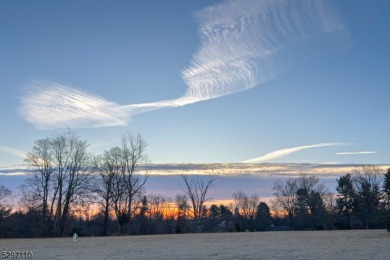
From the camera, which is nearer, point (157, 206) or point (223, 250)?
point (223, 250)

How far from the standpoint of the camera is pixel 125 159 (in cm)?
Answer: 5691

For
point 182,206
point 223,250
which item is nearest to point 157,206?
point 182,206

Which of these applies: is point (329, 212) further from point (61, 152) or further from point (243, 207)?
point (61, 152)

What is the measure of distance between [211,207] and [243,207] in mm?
10239

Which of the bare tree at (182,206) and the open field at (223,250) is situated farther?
the bare tree at (182,206)

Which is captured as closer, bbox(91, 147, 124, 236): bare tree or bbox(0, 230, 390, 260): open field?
bbox(0, 230, 390, 260): open field

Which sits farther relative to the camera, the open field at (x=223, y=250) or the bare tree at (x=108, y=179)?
the bare tree at (x=108, y=179)

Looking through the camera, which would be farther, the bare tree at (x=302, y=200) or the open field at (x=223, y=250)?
the bare tree at (x=302, y=200)

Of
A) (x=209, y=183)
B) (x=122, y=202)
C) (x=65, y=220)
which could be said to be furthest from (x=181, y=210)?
(x=65, y=220)

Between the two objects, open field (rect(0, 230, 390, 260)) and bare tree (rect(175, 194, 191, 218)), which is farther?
bare tree (rect(175, 194, 191, 218))

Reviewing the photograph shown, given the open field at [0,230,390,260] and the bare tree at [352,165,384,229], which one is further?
the bare tree at [352,165,384,229]

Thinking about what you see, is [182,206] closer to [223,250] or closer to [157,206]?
[157,206]

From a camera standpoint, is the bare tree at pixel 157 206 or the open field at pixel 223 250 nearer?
the open field at pixel 223 250

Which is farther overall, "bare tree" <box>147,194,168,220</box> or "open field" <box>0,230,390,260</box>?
"bare tree" <box>147,194,168,220</box>
